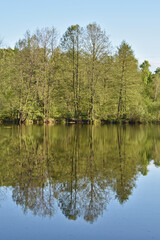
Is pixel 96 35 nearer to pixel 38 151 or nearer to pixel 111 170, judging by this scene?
pixel 38 151

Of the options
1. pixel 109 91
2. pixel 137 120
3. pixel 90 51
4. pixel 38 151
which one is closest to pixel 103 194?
pixel 38 151

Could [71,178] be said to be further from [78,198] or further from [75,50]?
[75,50]

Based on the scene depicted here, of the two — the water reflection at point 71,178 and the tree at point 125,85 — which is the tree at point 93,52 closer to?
the tree at point 125,85

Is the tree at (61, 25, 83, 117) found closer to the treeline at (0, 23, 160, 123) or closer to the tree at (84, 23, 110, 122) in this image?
the treeline at (0, 23, 160, 123)

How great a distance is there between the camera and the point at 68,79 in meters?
45.8

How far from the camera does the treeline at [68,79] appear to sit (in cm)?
3988

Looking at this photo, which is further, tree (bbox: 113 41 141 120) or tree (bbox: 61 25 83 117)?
tree (bbox: 113 41 141 120)

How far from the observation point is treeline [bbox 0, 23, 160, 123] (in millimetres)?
39875

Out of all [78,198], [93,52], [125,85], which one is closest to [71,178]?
[78,198]

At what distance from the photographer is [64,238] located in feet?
16.8

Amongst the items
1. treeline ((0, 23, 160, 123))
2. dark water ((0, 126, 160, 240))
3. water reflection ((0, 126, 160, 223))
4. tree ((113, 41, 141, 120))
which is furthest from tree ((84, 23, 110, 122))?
dark water ((0, 126, 160, 240))

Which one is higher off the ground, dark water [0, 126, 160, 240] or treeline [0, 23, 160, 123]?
treeline [0, 23, 160, 123]

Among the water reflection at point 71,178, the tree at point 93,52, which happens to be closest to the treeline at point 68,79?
the tree at point 93,52

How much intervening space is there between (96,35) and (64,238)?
4062 cm
